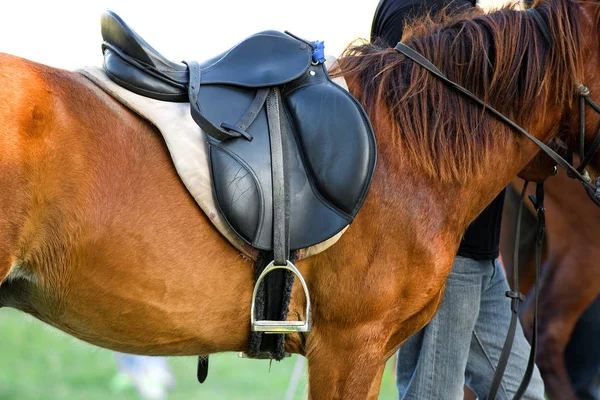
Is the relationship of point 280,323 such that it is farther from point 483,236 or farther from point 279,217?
point 483,236

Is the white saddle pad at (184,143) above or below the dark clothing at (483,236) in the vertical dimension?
above

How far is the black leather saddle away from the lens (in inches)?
77.2

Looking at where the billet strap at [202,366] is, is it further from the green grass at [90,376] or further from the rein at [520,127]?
the green grass at [90,376]

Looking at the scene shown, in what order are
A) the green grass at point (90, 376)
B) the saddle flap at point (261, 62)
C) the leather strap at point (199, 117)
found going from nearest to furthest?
1. the leather strap at point (199, 117)
2. the saddle flap at point (261, 62)
3. the green grass at point (90, 376)

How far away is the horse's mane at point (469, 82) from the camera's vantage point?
2158 millimetres

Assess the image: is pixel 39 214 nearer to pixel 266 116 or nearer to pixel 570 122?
pixel 266 116

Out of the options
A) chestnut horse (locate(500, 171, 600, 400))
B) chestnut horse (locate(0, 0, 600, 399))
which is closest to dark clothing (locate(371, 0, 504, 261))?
chestnut horse (locate(0, 0, 600, 399))

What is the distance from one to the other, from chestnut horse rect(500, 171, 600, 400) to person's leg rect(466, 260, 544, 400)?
88 cm

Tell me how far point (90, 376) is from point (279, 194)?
3.86 metres

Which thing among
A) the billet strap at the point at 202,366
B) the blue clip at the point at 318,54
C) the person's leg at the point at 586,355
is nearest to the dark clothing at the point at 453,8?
the blue clip at the point at 318,54

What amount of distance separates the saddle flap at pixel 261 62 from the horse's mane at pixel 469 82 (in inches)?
7.6

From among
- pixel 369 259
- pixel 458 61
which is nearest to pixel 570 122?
pixel 458 61

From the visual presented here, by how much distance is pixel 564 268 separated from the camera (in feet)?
12.0

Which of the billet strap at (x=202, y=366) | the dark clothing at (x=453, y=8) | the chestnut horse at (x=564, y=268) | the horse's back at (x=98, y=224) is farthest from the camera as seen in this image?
the chestnut horse at (x=564, y=268)
